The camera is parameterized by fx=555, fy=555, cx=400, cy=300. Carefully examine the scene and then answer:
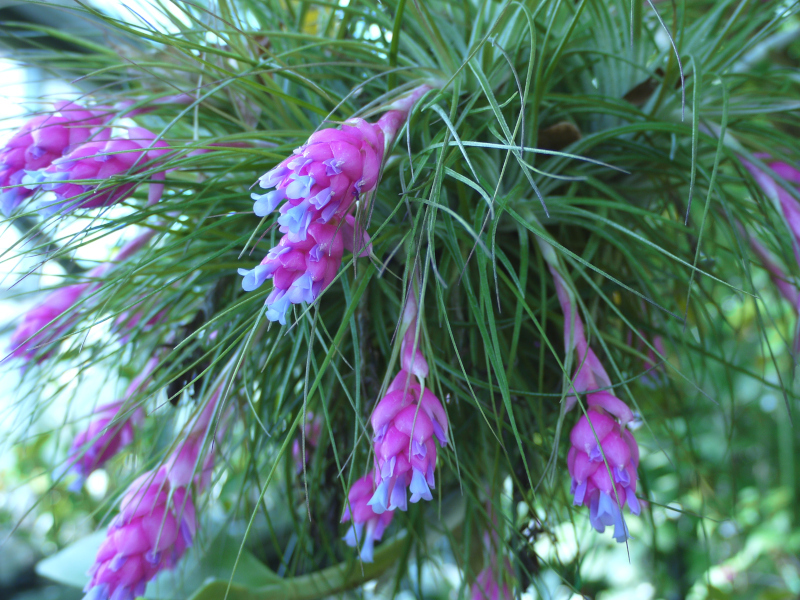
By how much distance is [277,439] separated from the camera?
0.38 m

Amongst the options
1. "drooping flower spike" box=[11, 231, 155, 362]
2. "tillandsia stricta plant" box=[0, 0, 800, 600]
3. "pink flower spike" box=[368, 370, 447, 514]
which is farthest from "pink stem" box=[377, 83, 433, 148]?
"drooping flower spike" box=[11, 231, 155, 362]

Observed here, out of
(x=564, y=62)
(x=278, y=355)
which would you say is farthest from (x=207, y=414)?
(x=564, y=62)

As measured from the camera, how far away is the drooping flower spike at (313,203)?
19 centimetres

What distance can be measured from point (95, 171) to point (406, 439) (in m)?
0.20

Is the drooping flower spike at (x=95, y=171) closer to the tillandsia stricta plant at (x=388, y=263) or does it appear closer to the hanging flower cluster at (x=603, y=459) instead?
the tillandsia stricta plant at (x=388, y=263)

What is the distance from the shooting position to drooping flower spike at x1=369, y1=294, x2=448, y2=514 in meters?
0.22

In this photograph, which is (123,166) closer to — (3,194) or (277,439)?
(3,194)

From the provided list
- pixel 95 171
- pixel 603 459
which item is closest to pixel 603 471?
pixel 603 459

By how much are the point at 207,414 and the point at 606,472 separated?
0.22 meters

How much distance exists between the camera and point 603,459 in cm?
24

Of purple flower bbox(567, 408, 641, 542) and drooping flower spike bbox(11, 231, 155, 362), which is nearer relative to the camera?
purple flower bbox(567, 408, 641, 542)

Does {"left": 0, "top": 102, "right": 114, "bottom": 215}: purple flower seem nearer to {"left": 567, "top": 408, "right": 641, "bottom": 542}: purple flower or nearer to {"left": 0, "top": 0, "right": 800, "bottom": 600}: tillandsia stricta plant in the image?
{"left": 0, "top": 0, "right": 800, "bottom": 600}: tillandsia stricta plant

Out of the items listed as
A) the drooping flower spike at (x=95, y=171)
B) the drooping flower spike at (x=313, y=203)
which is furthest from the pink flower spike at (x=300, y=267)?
the drooping flower spike at (x=95, y=171)

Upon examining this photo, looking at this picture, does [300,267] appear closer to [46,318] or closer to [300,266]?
[300,266]
